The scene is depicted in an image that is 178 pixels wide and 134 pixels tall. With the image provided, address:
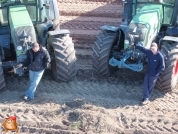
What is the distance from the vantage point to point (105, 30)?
9461mm

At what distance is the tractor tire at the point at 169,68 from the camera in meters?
8.66

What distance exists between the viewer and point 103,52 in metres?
9.14

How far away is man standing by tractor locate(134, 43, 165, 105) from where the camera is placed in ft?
27.3

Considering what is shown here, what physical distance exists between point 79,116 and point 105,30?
2.37m

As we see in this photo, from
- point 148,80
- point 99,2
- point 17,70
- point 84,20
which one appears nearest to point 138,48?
point 148,80

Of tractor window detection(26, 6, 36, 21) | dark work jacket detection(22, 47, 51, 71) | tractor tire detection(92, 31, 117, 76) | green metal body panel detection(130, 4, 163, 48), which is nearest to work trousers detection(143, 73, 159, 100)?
green metal body panel detection(130, 4, 163, 48)

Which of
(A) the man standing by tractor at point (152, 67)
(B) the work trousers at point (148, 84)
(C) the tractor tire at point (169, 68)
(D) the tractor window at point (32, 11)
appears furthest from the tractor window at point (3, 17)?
(C) the tractor tire at point (169, 68)

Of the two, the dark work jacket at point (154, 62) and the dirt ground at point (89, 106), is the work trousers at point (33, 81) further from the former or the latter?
the dark work jacket at point (154, 62)

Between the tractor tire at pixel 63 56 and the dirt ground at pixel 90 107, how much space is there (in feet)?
1.19

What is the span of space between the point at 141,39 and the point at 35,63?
2.20 m

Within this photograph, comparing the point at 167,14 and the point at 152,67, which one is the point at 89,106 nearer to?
the point at 152,67

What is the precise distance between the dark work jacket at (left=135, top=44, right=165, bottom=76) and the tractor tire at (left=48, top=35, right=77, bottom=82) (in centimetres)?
145

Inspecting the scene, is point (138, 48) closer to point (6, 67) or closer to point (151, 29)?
point (151, 29)

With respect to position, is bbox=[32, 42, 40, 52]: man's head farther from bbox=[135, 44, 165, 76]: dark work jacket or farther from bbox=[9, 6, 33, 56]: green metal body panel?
bbox=[135, 44, 165, 76]: dark work jacket
